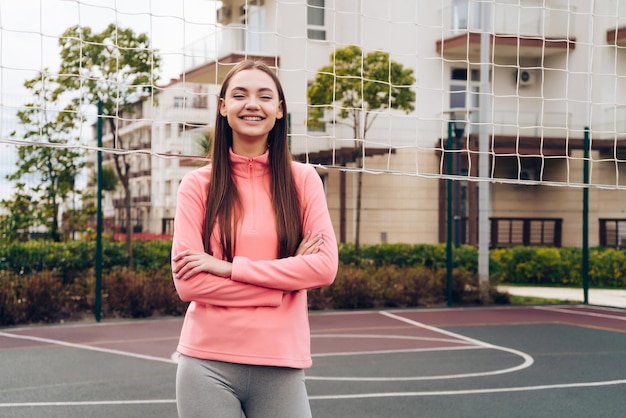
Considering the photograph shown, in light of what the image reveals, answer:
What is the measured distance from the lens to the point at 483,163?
13.2 m

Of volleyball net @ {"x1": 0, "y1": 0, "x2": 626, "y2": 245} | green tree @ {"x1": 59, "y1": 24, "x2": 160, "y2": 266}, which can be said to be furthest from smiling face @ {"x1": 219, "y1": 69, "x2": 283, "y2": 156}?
green tree @ {"x1": 59, "y1": 24, "x2": 160, "y2": 266}

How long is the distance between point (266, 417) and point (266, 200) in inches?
22.9

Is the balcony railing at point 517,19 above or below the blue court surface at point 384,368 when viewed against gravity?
above

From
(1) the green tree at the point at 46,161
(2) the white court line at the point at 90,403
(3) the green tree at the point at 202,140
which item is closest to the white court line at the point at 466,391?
(2) the white court line at the point at 90,403

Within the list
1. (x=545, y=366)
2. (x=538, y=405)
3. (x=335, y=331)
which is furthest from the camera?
(x=335, y=331)

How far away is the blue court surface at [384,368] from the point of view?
5.77 m

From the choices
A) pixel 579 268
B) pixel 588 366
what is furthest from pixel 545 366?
pixel 579 268

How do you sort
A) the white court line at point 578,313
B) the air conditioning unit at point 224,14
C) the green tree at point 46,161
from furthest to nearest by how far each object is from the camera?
1. the white court line at point 578,313
2. the green tree at point 46,161
3. the air conditioning unit at point 224,14

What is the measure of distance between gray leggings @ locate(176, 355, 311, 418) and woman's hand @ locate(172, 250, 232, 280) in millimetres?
228

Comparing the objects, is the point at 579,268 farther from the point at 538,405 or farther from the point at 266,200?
the point at 266,200

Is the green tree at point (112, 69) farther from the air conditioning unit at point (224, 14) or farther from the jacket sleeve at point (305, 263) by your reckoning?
the jacket sleeve at point (305, 263)

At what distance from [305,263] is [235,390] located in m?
0.39

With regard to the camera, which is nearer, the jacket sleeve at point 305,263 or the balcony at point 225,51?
the jacket sleeve at point 305,263

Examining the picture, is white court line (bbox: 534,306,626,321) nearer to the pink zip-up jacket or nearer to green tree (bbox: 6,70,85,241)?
green tree (bbox: 6,70,85,241)
